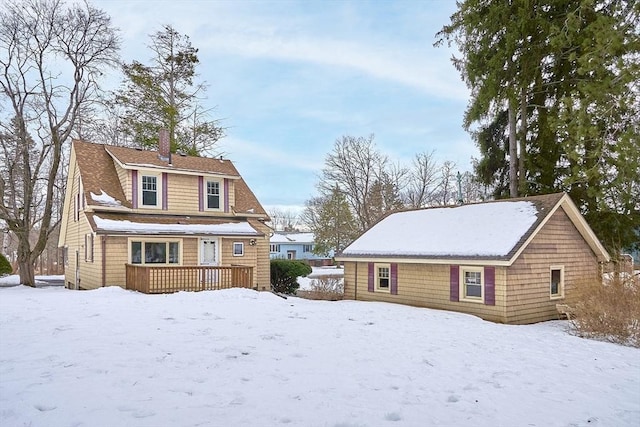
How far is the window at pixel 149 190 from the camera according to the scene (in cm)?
1845

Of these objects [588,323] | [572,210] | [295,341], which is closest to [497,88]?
[572,210]

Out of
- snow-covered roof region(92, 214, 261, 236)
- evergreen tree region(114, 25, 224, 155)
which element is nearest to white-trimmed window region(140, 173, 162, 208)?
snow-covered roof region(92, 214, 261, 236)

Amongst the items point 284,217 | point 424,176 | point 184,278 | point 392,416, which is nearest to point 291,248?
point 424,176

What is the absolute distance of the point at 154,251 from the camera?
57.7 feet

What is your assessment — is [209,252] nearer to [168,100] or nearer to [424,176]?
[168,100]

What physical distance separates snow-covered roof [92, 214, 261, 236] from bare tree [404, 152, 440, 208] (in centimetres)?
2200

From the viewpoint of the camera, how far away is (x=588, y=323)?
10.1 meters

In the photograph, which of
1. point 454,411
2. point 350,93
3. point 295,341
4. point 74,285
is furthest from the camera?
point 350,93

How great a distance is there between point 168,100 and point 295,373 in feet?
86.5

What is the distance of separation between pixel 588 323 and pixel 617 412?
580 centimetres

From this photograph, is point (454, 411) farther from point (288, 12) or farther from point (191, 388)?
point (288, 12)

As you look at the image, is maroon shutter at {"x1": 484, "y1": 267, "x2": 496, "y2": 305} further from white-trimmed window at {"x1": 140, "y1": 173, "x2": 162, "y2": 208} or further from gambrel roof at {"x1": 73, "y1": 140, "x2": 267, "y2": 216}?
white-trimmed window at {"x1": 140, "y1": 173, "x2": 162, "y2": 208}

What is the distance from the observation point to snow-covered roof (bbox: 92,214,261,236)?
16.1 m

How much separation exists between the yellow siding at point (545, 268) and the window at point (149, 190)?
47.0 feet
